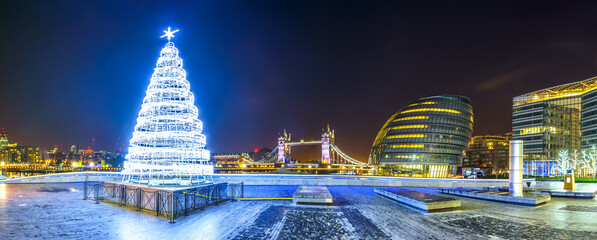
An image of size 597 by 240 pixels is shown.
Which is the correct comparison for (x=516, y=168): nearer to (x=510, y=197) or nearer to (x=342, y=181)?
(x=510, y=197)

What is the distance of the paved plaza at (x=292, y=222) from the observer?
12398mm

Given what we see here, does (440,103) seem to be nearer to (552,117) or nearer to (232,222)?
(552,117)

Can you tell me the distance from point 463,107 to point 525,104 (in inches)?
612

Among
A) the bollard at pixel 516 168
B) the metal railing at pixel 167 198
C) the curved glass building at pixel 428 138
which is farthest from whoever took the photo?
the curved glass building at pixel 428 138

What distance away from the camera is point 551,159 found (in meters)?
82.4

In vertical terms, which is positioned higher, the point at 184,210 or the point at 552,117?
the point at 552,117

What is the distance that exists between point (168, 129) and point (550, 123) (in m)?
91.8

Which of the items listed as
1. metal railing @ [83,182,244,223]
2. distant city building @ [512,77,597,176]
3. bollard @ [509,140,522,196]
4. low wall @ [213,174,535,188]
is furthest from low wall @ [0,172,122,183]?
distant city building @ [512,77,597,176]

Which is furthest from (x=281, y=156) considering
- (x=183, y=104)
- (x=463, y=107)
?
(x=183, y=104)

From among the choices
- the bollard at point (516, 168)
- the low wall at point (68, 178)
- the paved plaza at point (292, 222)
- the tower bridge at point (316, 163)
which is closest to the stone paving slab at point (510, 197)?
the bollard at point (516, 168)

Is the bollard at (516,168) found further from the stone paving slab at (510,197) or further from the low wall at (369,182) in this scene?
the low wall at (369,182)

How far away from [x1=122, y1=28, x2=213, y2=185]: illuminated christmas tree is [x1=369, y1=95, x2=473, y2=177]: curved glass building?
230 ft

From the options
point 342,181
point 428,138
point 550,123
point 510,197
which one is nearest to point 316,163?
point 428,138

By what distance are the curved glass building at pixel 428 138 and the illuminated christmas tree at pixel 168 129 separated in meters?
70.0
